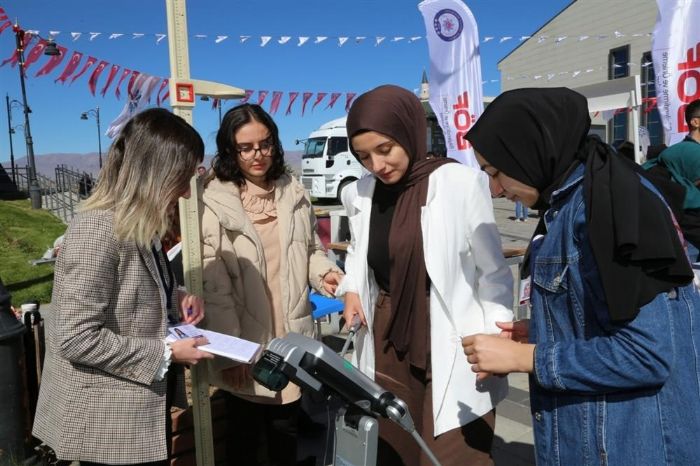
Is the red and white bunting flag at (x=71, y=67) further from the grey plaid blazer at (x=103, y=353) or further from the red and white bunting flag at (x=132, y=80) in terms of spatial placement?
the grey plaid blazer at (x=103, y=353)

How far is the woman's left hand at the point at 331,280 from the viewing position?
2525 mm

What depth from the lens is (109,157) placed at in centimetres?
173

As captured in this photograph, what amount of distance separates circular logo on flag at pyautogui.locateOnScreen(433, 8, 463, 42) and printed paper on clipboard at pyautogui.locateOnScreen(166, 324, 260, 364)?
19.1 ft

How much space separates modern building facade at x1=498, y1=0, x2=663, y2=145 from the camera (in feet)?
59.2

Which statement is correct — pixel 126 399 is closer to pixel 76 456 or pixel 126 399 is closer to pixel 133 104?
pixel 76 456

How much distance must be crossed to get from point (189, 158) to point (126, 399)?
776 mm

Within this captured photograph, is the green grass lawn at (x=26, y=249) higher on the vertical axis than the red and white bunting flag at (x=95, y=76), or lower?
lower

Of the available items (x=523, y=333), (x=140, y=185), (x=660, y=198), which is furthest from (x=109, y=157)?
(x=660, y=198)

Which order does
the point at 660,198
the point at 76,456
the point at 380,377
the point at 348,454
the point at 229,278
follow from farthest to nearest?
1. the point at 229,278
2. the point at 380,377
3. the point at 76,456
4. the point at 348,454
5. the point at 660,198

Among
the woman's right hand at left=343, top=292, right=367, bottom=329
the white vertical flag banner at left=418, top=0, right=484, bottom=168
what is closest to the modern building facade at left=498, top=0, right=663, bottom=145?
the white vertical flag banner at left=418, top=0, right=484, bottom=168

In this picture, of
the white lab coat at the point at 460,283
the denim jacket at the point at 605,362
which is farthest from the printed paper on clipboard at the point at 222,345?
the denim jacket at the point at 605,362

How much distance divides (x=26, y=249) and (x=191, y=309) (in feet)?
38.7

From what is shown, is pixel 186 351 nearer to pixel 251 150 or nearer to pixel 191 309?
pixel 191 309

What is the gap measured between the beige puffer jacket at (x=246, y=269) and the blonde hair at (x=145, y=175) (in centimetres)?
55
